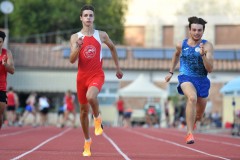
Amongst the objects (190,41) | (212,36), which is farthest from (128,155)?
(212,36)

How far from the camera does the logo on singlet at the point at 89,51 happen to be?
12.4 metres

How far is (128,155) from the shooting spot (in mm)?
13570

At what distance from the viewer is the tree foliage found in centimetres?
6338

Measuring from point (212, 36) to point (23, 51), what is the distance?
55.1 feet

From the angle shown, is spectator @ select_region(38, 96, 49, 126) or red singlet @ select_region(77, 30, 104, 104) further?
spectator @ select_region(38, 96, 49, 126)

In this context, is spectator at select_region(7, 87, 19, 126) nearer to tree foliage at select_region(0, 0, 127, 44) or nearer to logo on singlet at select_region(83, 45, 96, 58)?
logo on singlet at select_region(83, 45, 96, 58)

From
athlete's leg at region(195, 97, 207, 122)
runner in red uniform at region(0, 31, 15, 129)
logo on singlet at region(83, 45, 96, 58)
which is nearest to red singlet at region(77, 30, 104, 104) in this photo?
logo on singlet at region(83, 45, 96, 58)

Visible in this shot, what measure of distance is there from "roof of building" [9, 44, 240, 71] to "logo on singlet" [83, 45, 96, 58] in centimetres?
4049

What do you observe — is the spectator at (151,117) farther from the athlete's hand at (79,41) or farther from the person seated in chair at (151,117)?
the athlete's hand at (79,41)

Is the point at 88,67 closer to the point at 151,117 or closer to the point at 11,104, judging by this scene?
the point at 11,104

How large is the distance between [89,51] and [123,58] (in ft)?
138

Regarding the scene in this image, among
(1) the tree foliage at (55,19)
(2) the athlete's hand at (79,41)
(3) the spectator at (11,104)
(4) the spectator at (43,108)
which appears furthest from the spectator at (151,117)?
(2) the athlete's hand at (79,41)

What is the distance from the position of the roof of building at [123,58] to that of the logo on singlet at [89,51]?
40494 millimetres

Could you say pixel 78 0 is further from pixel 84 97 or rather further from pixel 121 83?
pixel 84 97
